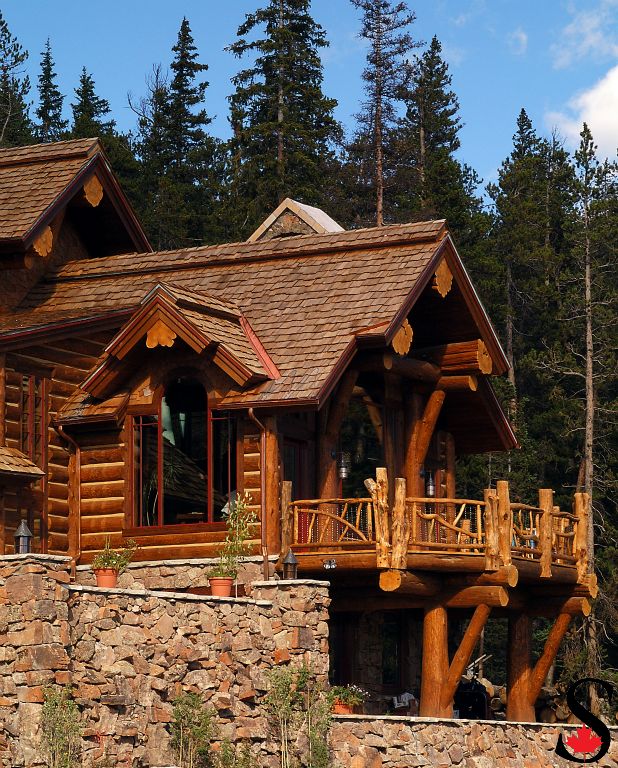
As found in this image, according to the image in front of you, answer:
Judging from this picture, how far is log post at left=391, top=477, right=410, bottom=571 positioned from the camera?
81.6 feet

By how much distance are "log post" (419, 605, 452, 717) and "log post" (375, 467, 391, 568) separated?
6.11ft

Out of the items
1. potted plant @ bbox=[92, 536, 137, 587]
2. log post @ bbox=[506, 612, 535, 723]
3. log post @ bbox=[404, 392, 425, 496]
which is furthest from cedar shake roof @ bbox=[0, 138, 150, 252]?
log post @ bbox=[506, 612, 535, 723]

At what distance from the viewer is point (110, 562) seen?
80.8 ft

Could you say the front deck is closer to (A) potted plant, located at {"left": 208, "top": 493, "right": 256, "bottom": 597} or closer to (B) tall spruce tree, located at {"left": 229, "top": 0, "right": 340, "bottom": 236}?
(A) potted plant, located at {"left": 208, "top": 493, "right": 256, "bottom": 597}

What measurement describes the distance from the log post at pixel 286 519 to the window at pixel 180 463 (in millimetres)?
1006

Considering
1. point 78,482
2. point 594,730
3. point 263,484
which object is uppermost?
point 78,482

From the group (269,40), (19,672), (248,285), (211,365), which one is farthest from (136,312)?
(269,40)

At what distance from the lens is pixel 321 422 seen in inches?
1083

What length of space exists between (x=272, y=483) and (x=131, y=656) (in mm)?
5644

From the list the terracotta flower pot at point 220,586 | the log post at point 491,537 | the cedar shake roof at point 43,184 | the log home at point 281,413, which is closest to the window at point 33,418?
the log home at point 281,413

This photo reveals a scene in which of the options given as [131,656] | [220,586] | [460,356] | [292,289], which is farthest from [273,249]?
[131,656]

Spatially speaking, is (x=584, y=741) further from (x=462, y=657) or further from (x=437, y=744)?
(x=437, y=744)

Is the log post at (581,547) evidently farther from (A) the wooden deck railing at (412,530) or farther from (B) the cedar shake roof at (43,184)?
(B) the cedar shake roof at (43,184)

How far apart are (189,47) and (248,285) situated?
133 ft
